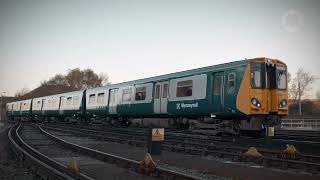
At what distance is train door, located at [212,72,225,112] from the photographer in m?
16.9

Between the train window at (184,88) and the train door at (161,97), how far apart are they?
1.25 meters

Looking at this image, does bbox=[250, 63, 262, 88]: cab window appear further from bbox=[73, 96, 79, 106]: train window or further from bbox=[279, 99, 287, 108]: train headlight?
bbox=[73, 96, 79, 106]: train window

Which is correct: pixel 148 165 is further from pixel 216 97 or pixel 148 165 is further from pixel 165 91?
pixel 165 91

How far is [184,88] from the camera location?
1970 centimetres

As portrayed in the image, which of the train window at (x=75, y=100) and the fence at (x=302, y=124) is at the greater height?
the train window at (x=75, y=100)

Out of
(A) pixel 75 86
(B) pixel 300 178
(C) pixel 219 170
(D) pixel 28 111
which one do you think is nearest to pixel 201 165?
(C) pixel 219 170

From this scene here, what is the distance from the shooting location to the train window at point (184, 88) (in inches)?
758

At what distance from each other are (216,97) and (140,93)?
302 inches

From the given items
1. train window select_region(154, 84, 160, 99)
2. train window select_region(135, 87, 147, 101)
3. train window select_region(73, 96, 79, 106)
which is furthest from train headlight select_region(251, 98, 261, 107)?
train window select_region(73, 96, 79, 106)

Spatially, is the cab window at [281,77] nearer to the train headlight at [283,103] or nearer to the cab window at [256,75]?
the train headlight at [283,103]

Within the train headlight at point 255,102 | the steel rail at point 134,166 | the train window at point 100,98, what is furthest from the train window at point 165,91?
the train window at point 100,98

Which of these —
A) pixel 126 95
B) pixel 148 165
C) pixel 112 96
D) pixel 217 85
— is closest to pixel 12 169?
pixel 148 165

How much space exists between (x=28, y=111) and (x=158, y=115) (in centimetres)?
3754

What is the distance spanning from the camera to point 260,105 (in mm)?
16141
